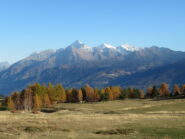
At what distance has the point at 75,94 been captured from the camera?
555 ft

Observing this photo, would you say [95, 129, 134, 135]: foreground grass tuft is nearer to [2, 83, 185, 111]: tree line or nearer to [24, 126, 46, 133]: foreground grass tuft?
[24, 126, 46, 133]: foreground grass tuft

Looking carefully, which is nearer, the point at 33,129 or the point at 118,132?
the point at 118,132

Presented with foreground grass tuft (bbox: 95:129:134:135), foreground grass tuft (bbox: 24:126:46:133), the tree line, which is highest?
the tree line

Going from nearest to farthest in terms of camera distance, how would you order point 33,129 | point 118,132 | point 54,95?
point 118,132 < point 33,129 < point 54,95

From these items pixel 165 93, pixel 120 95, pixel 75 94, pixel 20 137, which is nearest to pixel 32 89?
pixel 75 94

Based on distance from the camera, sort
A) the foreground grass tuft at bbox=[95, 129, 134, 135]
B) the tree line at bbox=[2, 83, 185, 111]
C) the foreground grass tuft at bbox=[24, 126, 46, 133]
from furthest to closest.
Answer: the tree line at bbox=[2, 83, 185, 111] < the foreground grass tuft at bbox=[24, 126, 46, 133] < the foreground grass tuft at bbox=[95, 129, 134, 135]

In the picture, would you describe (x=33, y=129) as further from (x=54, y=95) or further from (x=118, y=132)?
(x=54, y=95)

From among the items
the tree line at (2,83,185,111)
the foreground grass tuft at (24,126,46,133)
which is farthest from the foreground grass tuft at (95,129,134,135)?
the tree line at (2,83,185,111)

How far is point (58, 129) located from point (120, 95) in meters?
142

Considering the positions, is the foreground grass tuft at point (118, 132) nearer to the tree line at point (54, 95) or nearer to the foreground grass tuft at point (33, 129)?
the foreground grass tuft at point (33, 129)

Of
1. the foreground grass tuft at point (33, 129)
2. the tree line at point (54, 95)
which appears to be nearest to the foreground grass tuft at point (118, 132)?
the foreground grass tuft at point (33, 129)

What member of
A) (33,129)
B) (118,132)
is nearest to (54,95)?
(33,129)

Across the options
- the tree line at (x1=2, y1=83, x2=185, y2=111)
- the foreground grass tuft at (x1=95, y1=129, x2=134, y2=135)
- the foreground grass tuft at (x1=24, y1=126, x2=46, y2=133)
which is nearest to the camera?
the foreground grass tuft at (x1=95, y1=129, x2=134, y2=135)

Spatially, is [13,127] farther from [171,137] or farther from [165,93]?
[165,93]
